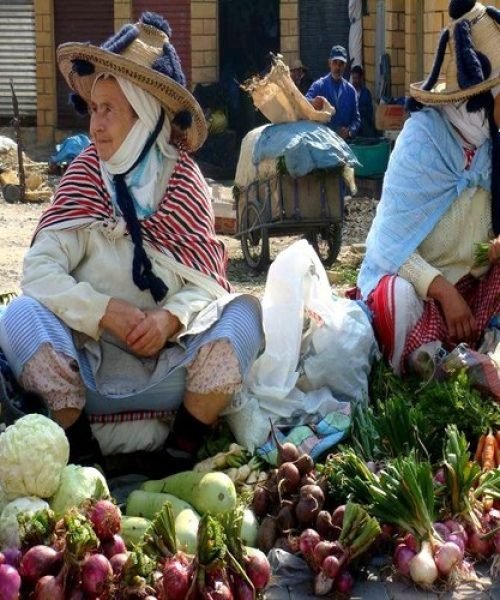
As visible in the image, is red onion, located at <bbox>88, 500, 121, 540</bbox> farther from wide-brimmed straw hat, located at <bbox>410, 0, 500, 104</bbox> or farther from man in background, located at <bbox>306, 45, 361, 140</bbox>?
man in background, located at <bbox>306, 45, 361, 140</bbox>

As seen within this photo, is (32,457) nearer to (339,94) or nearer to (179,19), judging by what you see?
(339,94)

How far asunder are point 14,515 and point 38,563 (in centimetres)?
45


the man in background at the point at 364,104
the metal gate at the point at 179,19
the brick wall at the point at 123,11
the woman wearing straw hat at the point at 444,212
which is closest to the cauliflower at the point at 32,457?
the woman wearing straw hat at the point at 444,212

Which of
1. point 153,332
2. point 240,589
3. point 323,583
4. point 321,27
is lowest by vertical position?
point 323,583

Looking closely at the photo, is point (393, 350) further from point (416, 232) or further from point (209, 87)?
point (209, 87)

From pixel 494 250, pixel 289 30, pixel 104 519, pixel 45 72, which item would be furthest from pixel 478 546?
pixel 45 72

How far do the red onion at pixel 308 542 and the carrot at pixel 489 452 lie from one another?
34.9 inches

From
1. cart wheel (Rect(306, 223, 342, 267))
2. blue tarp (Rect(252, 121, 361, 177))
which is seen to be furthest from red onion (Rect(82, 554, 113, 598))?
cart wheel (Rect(306, 223, 342, 267))

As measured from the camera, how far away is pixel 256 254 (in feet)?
44.3

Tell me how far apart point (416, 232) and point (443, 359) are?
0.58 meters

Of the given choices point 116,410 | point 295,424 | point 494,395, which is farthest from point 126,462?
point 494,395

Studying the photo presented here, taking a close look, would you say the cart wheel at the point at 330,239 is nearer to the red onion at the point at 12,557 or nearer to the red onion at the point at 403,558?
the red onion at the point at 403,558

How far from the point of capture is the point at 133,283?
538cm

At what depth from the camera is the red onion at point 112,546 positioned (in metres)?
3.96
